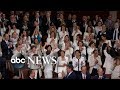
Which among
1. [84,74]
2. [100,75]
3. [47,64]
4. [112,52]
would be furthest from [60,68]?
[112,52]

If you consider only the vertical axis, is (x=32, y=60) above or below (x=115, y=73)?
above

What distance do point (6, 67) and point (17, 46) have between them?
373 millimetres

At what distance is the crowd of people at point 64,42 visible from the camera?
269 inches

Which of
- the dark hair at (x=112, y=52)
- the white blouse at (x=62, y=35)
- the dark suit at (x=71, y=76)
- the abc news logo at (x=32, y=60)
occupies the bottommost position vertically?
the dark suit at (x=71, y=76)

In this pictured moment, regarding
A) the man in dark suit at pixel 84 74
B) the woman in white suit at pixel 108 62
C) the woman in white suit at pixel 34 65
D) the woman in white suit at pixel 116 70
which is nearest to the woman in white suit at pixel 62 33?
the woman in white suit at pixel 34 65

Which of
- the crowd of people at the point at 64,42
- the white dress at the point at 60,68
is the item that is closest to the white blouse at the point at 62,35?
the crowd of people at the point at 64,42

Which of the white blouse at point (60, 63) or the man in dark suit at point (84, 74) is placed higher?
the white blouse at point (60, 63)

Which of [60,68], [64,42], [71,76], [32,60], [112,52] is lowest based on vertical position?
[71,76]

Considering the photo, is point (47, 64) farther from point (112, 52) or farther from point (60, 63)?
point (112, 52)

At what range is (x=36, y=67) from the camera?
269 inches

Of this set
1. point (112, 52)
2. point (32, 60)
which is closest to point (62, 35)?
point (32, 60)

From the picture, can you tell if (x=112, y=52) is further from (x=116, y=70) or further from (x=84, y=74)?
(x=84, y=74)

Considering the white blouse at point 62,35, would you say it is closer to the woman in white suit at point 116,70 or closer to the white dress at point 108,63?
the white dress at point 108,63

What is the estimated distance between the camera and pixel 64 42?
22.6 feet
